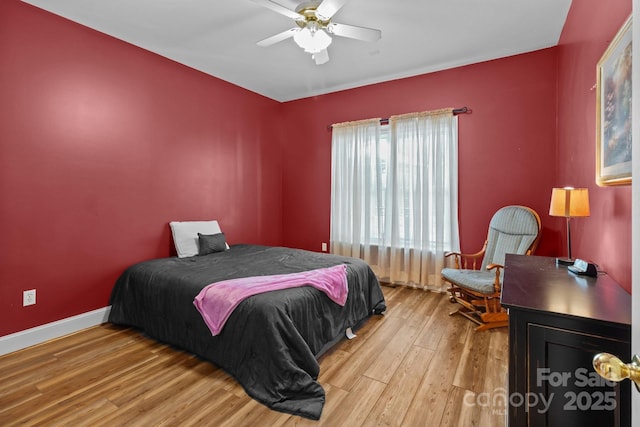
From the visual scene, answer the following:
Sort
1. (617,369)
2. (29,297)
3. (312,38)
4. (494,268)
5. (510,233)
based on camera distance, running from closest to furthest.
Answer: (617,369), (312,38), (29,297), (494,268), (510,233)

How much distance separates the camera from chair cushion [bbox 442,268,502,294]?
109 inches

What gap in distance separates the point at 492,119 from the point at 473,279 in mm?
1906

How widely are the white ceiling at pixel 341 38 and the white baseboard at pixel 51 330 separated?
2.73 metres

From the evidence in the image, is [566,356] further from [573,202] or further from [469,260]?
[469,260]

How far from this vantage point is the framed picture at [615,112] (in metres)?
1.33

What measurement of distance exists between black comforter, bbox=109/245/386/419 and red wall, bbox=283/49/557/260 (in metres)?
1.77

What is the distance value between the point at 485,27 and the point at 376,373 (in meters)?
Answer: 3.26

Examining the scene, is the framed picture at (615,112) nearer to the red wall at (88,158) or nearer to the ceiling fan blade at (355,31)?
the ceiling fan blade at (355,31)

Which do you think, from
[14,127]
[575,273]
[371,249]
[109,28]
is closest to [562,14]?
[575,273]

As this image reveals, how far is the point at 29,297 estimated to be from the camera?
8.32ft

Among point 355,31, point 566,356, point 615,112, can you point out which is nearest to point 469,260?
Answer: point 615,112

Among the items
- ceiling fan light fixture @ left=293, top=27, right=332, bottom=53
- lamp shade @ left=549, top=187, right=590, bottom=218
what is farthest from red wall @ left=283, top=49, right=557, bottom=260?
ceiling fan light fixture @ left=293, top=27, right=332, bottom=53

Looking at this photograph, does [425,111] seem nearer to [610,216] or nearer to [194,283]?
[610,216]

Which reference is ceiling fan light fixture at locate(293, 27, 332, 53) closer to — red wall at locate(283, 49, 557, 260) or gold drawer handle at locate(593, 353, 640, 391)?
red wall at locate(283, 49, 557, 260)
